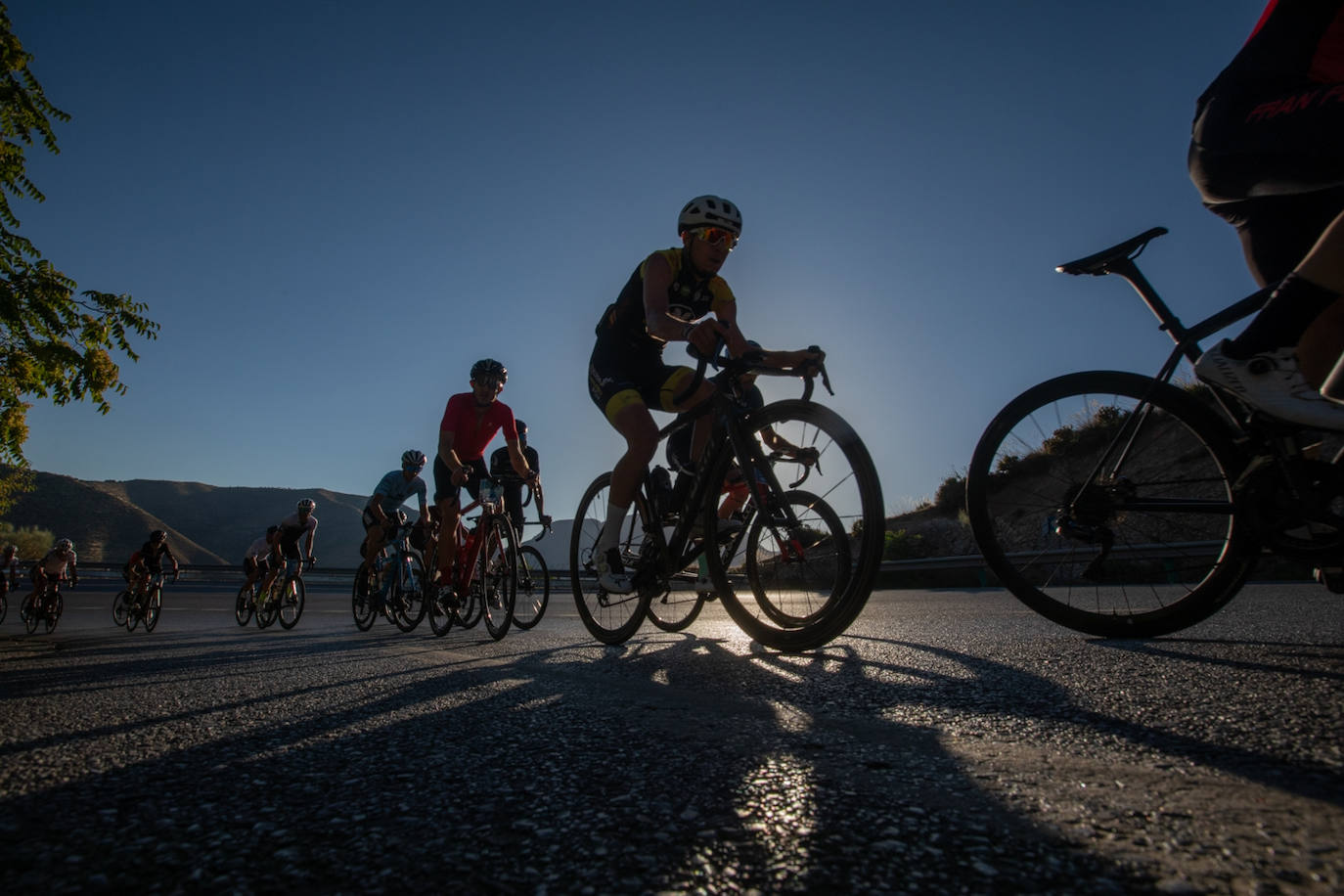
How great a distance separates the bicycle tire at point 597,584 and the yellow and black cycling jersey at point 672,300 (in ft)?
3.01

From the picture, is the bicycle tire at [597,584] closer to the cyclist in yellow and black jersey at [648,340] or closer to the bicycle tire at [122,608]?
the cyclist in yellow and black jersey at [648,340]

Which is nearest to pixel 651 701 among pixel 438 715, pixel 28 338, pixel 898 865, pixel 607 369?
pixel 438 715

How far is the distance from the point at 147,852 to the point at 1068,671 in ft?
6.68

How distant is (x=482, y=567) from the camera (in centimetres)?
633

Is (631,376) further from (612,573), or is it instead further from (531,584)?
(531,584)

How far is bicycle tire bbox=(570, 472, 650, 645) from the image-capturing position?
12.7 ft

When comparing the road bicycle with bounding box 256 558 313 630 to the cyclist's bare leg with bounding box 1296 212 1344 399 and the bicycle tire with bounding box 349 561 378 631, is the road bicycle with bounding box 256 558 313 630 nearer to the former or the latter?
the bicycle tire with bounding box 349 561 378 631

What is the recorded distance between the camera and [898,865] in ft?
2.42

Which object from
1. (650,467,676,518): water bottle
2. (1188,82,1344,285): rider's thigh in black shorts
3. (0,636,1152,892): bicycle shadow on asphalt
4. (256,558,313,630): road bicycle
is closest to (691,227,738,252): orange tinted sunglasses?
(650,467,676,518): water bottle

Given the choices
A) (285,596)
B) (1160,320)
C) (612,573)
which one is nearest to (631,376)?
(612,573)

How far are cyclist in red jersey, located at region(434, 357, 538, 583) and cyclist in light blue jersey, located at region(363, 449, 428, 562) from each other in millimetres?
1857

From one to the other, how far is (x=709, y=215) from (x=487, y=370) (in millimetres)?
3874

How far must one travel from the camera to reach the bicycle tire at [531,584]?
257 inches

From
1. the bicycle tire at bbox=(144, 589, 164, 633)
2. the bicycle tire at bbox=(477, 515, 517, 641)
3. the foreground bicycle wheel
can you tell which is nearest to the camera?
the bicycle tire at bbox=(477, 515, 517, 641)
